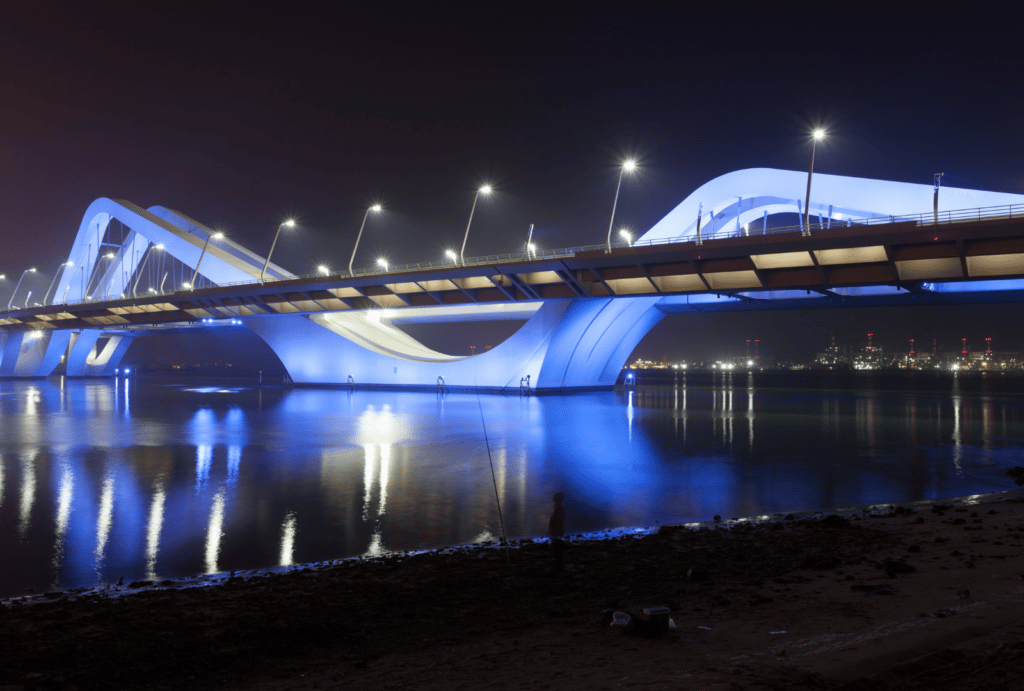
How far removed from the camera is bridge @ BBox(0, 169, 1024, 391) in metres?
27.7

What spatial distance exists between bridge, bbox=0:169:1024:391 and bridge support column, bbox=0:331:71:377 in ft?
36.7

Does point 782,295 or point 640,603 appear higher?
point 782,295

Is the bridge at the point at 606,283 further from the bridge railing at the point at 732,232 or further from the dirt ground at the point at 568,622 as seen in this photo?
the dirt ground at the point at 568,622

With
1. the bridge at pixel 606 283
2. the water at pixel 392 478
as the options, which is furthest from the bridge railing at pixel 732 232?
the water at pixel 392 478

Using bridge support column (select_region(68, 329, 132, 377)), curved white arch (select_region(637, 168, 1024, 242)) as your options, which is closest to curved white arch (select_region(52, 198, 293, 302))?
bridge support column (select_region(68, 329, 132, 377))

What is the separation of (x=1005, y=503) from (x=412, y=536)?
8.91 m

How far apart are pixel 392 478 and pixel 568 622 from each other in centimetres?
807

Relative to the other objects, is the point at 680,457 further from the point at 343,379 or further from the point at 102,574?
the point at 343,379

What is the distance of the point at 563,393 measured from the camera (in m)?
44.6

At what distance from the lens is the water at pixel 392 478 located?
8.59 metres

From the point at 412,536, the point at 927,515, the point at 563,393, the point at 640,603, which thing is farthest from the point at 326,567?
the point at 563,393

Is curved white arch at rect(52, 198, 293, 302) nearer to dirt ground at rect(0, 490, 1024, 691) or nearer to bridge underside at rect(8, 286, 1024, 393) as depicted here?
bridge underside at rect(8, 286, 1024, 393)

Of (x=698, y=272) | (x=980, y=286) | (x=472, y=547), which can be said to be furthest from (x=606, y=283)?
(x=472, y=547)

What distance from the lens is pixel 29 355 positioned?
8400cm
